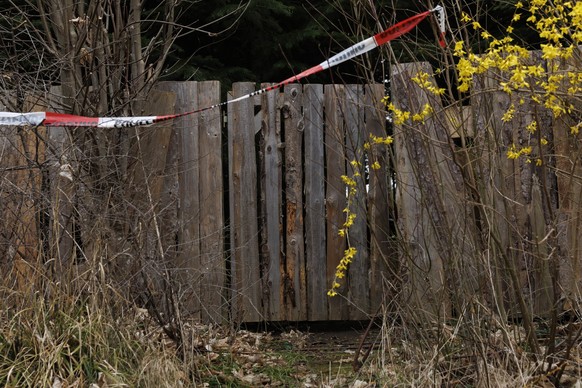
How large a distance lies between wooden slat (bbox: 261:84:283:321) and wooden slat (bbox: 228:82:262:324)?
0.23ft

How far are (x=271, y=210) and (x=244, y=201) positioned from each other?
20 centimetres

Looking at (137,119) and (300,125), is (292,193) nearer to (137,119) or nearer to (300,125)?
(300,125)

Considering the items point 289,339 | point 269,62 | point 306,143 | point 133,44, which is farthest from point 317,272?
point 269,62

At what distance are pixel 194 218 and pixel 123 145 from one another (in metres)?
0.83

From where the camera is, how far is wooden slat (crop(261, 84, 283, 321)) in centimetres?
580

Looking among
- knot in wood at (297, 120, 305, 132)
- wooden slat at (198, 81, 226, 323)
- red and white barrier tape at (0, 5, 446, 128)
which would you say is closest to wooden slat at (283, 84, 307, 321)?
knot in wood at (297, 120, 305, 132)

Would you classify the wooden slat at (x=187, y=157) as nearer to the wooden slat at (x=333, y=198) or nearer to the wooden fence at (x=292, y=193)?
the wooden fence at (x=292, y=193)

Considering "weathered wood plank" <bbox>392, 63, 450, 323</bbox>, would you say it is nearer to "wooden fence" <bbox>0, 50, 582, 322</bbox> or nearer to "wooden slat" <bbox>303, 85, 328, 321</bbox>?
"wooden fence" <bbox>0, 50, 582, 322</bbox>

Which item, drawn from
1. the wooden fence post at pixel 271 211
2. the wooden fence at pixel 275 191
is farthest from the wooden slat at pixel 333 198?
the wooden fence post at pixel 271 211

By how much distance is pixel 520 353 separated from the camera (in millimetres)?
3740

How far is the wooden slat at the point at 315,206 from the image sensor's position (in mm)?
5824

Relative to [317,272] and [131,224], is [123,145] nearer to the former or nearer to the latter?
[131,224]

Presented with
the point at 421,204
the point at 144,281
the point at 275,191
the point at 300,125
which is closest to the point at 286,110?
the point at 300,125

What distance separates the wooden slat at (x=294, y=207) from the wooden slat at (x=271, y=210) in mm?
62
